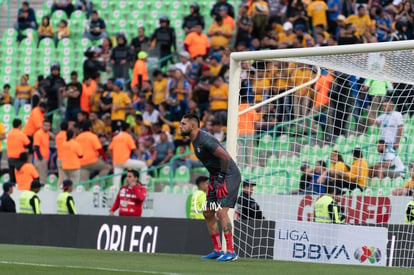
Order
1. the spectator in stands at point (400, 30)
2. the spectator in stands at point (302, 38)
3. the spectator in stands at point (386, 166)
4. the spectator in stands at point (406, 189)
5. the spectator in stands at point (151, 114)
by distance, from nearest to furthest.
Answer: the spectator in stands at point (406, 189) → the spectator in stands at point (386, 166) → the spectator in stands at point (400, 30) → the spectator in stands at point (302, 38) → the spectator in stands at point (151, 114)

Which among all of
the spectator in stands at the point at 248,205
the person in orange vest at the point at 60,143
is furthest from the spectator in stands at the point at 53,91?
the spectator in stands at the point at 248,205

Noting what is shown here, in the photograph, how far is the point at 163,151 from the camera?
2377 cm

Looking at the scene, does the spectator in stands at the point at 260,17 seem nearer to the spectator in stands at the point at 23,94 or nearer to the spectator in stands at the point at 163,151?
the spectator in stands at the point at 163,151

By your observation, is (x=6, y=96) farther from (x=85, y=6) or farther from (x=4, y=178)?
(x=4, y=178)

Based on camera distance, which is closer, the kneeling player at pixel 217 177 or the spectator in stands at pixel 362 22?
the kneeling player at pixel 217 177

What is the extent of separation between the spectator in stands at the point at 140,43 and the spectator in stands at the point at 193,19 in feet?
3.53

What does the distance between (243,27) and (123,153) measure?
15.0 ft

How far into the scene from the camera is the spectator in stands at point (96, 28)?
28.6 metres

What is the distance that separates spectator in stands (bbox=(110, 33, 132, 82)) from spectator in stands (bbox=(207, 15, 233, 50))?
210cm

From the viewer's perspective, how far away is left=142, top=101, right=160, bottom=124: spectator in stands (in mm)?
25094

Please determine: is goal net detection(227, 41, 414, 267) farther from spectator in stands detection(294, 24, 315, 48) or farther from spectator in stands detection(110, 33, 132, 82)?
spectator in stands detection(110, 33, 132, 82)

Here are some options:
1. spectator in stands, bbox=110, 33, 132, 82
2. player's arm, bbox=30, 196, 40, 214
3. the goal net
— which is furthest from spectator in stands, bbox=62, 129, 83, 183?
the goal net

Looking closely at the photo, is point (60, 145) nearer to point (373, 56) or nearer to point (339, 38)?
point (339, 38)

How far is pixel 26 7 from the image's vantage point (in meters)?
29.7
